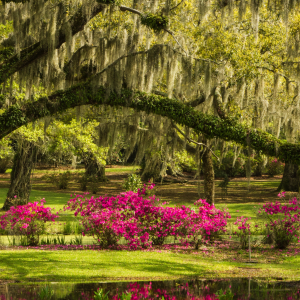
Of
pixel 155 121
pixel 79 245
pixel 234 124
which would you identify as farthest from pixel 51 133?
pixel 234 124

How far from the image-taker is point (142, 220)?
42.8 feet

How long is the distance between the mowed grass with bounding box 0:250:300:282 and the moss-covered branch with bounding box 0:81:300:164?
8.69ft

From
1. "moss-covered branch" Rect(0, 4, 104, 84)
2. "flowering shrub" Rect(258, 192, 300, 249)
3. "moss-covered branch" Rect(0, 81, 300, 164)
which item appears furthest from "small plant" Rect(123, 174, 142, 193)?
"moss-covered branch" Rect(0, 4, 104, 84)

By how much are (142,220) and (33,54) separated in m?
5.21

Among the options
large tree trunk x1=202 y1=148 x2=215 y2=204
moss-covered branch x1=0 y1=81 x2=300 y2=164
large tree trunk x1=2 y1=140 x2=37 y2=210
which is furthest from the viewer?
large tree trunk x1=2 y1=140 x2=37 y2=210

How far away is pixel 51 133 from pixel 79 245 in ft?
23.9

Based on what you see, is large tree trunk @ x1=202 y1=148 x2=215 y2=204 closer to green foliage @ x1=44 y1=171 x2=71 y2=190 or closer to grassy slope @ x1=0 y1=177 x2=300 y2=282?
grassy slope @ x1=0 y1=177 x2=300 y2=282

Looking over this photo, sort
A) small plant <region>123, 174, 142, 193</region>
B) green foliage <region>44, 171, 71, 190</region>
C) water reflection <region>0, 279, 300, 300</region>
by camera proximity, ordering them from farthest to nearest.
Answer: green foliage <region>44, 171, 71, 190</region> < small plant <region>123, 174, 142, 193</region> < water reflection <region>0, 279, 300, 300</region>

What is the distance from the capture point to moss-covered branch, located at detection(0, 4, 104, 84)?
37.6 ft

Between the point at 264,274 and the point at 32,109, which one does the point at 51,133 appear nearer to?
the point at 32,109

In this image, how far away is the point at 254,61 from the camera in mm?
14875

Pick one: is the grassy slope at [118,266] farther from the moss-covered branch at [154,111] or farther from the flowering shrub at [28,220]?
the moss-covered branch at [154,111]

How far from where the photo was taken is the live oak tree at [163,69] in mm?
11203

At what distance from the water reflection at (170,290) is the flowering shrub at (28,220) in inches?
171
